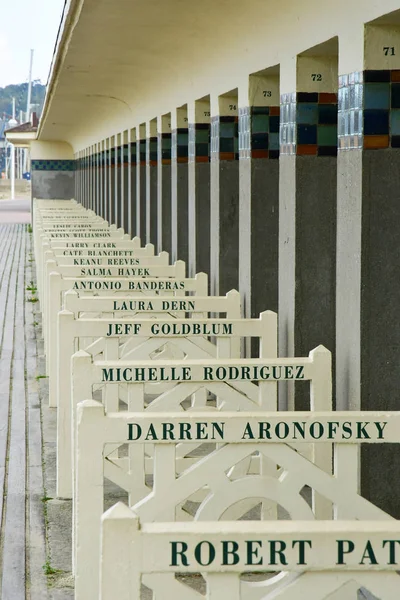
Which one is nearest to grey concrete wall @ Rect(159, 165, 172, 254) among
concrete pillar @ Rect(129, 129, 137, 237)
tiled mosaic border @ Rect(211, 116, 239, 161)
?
concrete pillar @ Rect(129, 129, 137, 237)

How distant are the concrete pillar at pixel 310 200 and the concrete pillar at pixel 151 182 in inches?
362

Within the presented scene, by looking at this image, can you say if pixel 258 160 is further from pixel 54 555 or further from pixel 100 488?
pixel 100 488

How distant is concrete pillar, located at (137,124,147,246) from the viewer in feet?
61.2

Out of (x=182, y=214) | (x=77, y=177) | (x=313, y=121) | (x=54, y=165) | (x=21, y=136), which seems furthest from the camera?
(x=54, y=165)

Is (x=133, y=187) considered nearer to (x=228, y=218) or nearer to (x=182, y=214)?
(x=182, y=214)

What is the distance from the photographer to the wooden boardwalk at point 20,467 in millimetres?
5609

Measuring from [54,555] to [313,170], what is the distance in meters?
→ 2.92

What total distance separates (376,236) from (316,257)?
171 centimetres

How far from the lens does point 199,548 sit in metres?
2.93

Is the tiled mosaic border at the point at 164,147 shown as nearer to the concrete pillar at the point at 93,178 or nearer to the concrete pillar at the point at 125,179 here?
the concrete pillar at the point at 125,179

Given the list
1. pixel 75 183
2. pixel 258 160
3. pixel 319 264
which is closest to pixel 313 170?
pixel 319 264

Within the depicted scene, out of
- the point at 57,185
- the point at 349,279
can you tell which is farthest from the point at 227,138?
the point at 57,185

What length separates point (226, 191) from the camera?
10.8 meters

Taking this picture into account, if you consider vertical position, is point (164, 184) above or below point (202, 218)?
above
